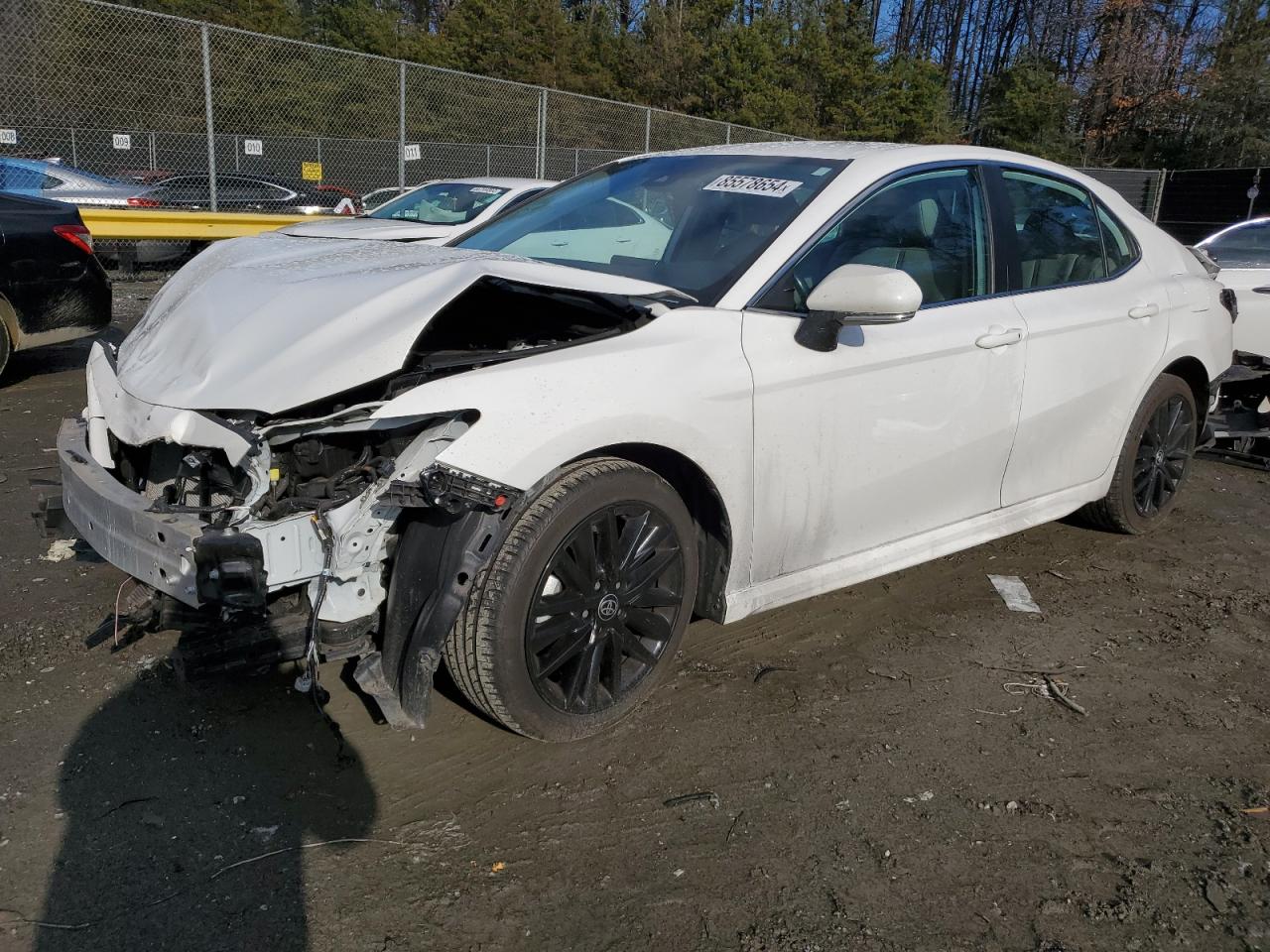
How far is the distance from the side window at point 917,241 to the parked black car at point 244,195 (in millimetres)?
10436

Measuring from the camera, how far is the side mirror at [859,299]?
289cm

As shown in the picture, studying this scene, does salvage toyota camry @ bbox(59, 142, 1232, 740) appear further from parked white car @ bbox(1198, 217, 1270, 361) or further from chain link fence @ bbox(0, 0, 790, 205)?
chain link fence @ bbox(0, 0, 790, 205)

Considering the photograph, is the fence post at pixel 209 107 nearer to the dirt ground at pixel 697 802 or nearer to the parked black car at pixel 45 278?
the parked black car at pixel 45 278

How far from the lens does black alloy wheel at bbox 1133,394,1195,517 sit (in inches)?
182

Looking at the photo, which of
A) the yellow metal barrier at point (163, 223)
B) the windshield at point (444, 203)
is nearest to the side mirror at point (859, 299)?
the windshield at point (444, 203)

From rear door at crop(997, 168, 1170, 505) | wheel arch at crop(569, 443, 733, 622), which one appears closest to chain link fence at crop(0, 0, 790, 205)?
rear door at crop(997, 168, 1170, 505)

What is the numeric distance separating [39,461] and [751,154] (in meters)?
4.16

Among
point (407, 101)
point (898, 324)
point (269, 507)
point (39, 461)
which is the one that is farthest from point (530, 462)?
point (407, 101)

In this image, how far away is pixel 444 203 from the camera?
432 inches

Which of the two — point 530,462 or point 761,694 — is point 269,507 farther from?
point 761,694

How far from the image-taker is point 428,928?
2.21 metres

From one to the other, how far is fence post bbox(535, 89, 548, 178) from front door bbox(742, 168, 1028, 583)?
11.6 metres

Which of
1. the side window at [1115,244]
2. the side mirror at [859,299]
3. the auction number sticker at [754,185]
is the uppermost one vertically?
Answer: the auction number sticker at [754,185]

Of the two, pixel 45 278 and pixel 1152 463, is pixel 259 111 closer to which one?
pixel 45 278
